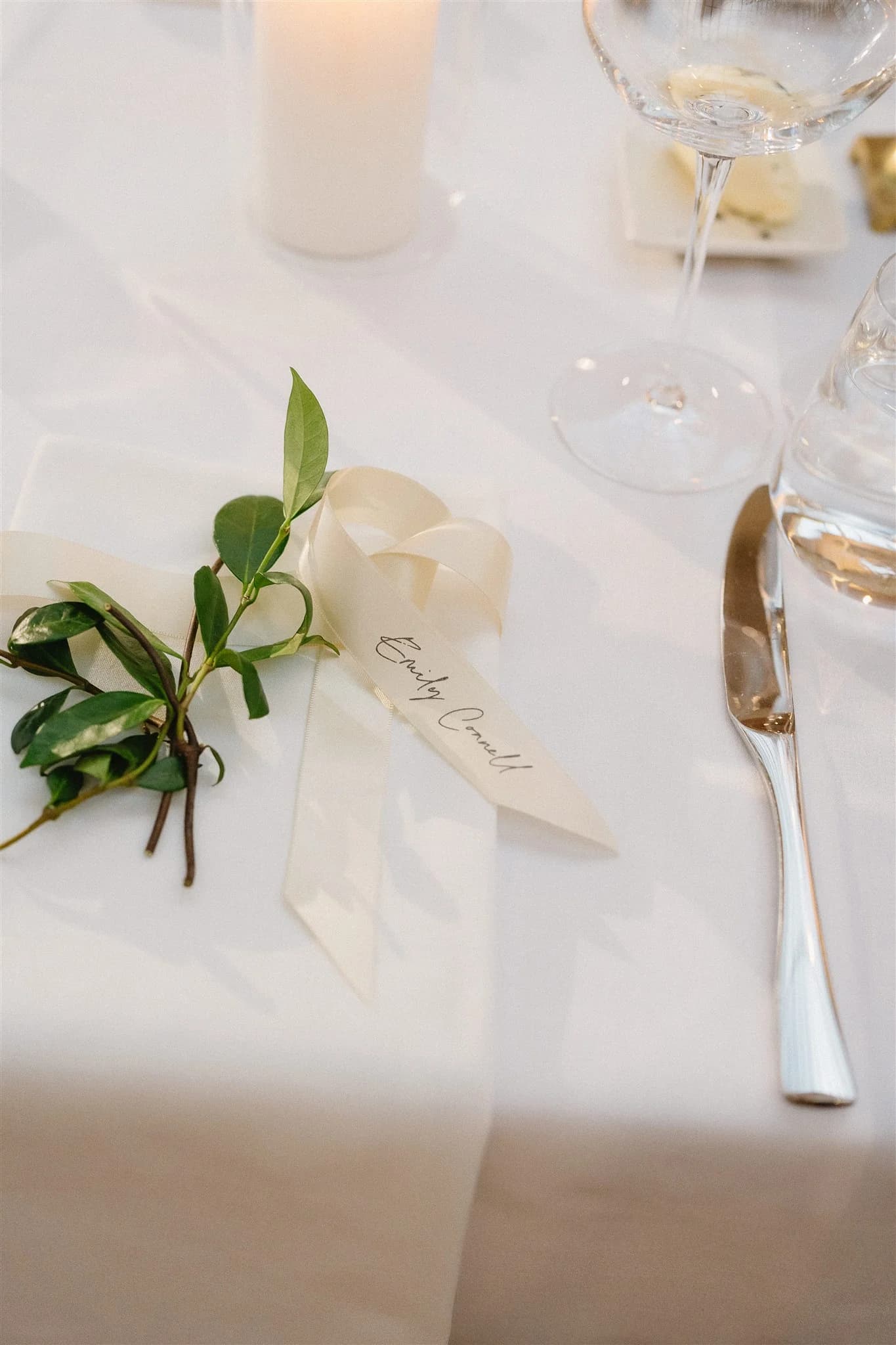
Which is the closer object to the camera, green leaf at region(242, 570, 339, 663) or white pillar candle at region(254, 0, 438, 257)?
green leaf at region(242, 570, 339, 663)

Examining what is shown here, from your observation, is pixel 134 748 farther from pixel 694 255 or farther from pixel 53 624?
pixel 694 255

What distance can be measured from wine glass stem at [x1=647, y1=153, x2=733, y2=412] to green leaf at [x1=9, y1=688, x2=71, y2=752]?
40 centimetres

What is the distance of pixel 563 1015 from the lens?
0.43 meters

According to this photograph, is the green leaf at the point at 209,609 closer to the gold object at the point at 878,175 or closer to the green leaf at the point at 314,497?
the green leaf at the point at 314,497

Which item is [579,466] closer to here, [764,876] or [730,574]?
[730,574]

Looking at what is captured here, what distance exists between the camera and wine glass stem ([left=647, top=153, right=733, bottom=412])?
0.59m

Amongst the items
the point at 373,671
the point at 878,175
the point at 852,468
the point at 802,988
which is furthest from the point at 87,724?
the point at 878,175

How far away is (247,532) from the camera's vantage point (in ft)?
1.63

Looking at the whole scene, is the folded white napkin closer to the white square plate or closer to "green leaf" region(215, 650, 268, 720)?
"green leaf" region(215, 650, 268, 720)

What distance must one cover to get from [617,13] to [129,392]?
12.4 inches

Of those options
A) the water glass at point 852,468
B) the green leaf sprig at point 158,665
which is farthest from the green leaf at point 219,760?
the water glass at point 852,468

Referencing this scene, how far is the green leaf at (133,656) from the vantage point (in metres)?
0.44

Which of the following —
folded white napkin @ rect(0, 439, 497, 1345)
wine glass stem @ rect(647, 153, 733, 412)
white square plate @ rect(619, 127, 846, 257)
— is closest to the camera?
folded white napkin @ rect(0, 439, 497, 1345)

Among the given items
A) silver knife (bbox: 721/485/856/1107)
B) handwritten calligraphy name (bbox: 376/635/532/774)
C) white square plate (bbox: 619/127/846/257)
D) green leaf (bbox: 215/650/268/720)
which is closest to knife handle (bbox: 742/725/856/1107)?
silver knife (bbox: 721/485/856/1107)
